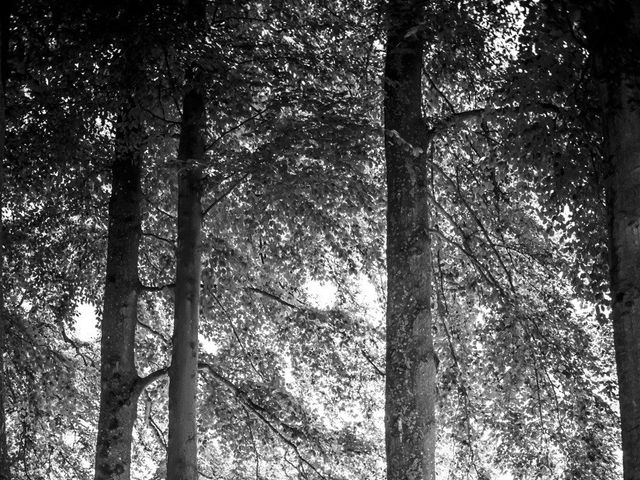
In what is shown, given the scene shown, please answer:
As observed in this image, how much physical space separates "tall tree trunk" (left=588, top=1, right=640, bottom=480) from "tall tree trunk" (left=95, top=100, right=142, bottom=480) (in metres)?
4.90

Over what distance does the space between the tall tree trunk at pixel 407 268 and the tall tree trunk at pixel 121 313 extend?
280 cm

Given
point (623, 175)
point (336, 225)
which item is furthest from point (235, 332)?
point (623, 175)

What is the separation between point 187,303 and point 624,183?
5.17 meters

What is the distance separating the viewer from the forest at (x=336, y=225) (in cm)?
679

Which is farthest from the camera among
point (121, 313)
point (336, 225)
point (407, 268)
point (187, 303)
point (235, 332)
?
point (235, 332)

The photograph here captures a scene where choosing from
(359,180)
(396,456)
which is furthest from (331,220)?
(396,456)

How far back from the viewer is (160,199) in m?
11.8

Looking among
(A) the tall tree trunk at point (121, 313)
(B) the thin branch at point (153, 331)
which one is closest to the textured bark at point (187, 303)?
(A) the tall tree trunk at point (121, 313)

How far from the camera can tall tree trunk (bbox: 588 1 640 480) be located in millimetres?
4887

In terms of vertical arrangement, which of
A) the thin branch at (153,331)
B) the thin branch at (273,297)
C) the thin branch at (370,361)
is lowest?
the thin branch at (370,361)

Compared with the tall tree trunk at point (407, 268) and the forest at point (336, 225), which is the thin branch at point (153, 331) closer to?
the forest at point (336, 225)

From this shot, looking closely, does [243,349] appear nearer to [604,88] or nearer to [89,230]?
[89,230]

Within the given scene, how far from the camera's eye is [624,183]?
206 inches

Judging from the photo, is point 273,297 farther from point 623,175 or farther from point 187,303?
point 623,175
